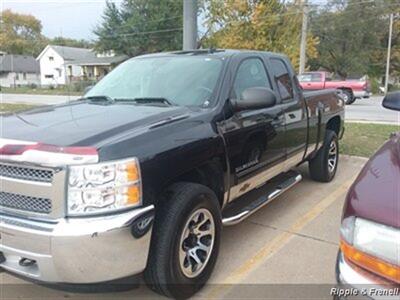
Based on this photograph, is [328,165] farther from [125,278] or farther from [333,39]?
[333,39]

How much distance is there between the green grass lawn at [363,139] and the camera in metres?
8.16

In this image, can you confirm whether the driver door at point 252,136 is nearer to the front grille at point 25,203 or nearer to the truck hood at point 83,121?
the truck hood at point 83,121

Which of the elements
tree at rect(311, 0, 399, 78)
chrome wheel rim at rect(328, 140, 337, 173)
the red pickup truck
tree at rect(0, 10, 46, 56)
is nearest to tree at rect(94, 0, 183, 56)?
tree at rect(311, 0, 399, 78)

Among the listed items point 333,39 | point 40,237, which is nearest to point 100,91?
point 40,237

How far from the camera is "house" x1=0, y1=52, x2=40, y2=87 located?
248ft

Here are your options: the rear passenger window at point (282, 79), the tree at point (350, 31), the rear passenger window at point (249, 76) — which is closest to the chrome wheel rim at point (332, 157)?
the rear passenger window at point (282, 79)

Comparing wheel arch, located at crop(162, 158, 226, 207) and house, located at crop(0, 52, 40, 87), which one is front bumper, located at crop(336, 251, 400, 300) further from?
house, located at crop(0, 52, 40, 87)

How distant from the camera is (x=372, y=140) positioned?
9.12m

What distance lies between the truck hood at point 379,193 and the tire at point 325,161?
146 inches

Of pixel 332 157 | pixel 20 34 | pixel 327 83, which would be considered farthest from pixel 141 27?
pixel 20 34

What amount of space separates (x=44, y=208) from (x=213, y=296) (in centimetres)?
143

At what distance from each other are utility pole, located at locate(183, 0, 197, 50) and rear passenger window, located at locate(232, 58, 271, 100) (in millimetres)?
4063

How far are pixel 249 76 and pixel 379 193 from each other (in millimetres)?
2566

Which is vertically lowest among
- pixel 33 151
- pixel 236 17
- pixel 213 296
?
pixel 213 296
